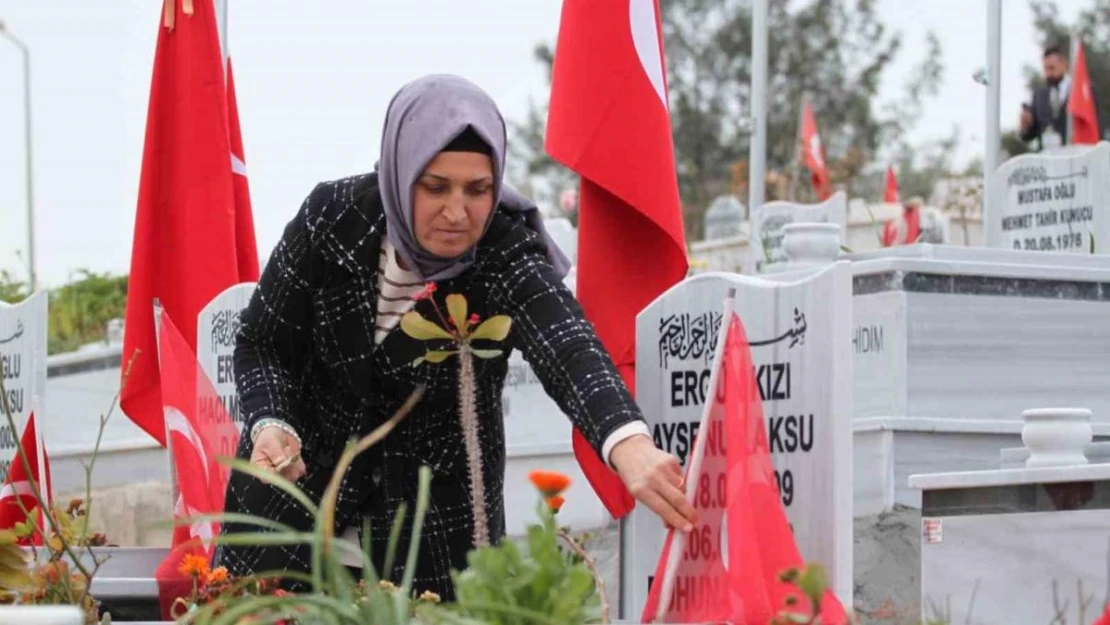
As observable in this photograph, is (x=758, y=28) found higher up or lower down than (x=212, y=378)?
higher up

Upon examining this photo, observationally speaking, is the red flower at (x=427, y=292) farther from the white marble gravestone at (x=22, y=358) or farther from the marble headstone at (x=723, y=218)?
the marble headstone at (x=723, y=218)

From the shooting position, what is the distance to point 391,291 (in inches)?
142

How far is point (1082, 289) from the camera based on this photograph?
265 inches

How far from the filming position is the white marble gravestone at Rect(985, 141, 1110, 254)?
11602 mm

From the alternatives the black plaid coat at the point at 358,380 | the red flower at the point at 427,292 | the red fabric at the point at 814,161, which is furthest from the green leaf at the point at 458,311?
the red fabric at the point at 814,161

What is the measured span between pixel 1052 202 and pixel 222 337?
7186 millimetres

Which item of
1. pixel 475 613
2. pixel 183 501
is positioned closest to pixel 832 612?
pixel 475 613

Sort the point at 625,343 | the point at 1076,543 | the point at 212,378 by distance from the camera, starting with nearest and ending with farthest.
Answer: the point at 1076,543 → the point at 625,343 → the point at 212,378

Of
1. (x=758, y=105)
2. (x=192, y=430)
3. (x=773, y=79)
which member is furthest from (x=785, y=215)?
(x=773, y=79)

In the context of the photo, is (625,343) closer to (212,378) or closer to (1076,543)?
(1076,543)

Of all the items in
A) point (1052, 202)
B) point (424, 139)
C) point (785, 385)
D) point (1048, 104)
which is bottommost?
point (785, 385)

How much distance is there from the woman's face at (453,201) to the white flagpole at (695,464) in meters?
0.47

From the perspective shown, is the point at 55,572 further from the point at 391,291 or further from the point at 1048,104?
the point at 1048,104

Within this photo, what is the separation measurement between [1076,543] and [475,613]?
2.50 m
